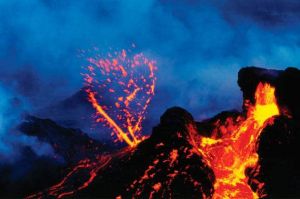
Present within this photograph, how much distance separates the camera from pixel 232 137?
3077cm

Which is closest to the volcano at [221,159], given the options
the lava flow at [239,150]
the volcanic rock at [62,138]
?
the lava flow at [239,150]

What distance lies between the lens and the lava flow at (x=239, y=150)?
26.2 metres

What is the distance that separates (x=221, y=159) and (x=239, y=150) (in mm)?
1259

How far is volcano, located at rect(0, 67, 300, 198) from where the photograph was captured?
25688 millimetres

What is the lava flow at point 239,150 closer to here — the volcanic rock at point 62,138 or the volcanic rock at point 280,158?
the volcanic rock at point 280,158

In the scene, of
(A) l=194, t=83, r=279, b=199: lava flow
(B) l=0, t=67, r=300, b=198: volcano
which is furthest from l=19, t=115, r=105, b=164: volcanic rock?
(A) l=194, t=83, r=279, b=199: lava flow

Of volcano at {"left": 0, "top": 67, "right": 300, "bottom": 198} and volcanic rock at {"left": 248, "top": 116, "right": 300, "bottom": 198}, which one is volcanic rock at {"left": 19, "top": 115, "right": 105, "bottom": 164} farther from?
volcanic rock at {"left": 248, "top": 116, "right": 300, "bottom": 198}

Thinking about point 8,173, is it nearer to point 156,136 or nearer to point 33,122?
point 33,122

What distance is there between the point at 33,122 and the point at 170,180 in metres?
37.0

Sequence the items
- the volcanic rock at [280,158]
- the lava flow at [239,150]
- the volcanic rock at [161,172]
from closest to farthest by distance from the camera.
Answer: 1. the volcanic rock at [280,158]
2. the volcanic rock at [161,172]
3. the lava flow at [239,150]

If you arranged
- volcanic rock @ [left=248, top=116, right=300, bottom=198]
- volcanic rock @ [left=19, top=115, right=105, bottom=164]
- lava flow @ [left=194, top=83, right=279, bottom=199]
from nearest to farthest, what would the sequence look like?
1. volcanic rock @ [left=248, top=116, right=300, bottom=198]
2. lava flow @ [left=194, top=83, right=279, bottom=199]
3. volcanic rock @ [left=19, top=115, right=105, bottom=164]

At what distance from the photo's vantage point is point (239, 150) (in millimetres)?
29297

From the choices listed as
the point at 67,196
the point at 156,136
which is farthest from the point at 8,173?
the point at 156,136

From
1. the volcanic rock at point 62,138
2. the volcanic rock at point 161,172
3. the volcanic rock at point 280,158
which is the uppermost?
the volcanic rock at point 62,138
